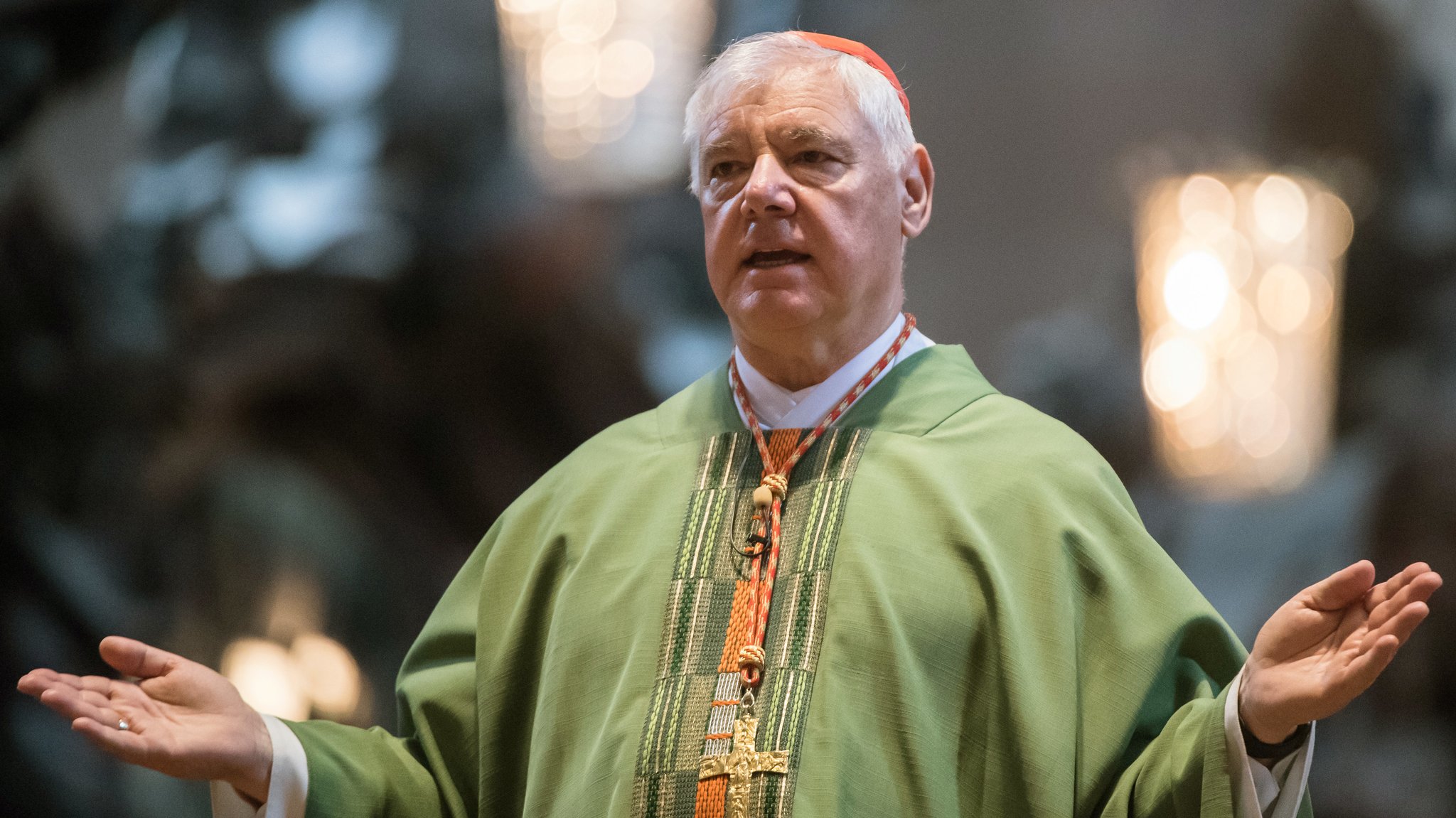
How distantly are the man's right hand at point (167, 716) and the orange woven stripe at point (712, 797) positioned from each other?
0.73m

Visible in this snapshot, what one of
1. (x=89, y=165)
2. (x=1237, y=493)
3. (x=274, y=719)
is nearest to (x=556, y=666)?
(x=274, y=719)

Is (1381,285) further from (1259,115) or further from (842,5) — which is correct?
(842,5)

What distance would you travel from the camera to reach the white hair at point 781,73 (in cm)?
315

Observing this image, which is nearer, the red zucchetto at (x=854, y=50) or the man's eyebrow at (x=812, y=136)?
the man's eyebrow at (x=812, y=136)

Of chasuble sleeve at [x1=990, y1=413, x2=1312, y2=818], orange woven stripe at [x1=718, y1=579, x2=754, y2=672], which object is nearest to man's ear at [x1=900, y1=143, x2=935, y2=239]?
chasuble sleeve at [x1=990, y1=413, x2=1312, y2=818]

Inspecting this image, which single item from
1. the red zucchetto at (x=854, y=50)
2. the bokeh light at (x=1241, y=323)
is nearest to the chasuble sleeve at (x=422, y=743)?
the red zucchetto at (x=854, y=50)

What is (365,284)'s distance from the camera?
287 inches

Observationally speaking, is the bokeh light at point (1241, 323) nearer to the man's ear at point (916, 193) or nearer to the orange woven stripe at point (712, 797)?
the man's ear at point (916, 193)

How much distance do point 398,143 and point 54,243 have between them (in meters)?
1.52

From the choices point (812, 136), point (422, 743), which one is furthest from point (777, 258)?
point (422, 743)

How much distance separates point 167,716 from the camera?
2775 millimetres

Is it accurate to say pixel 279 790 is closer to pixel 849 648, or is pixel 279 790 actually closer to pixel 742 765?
pixel 742 765

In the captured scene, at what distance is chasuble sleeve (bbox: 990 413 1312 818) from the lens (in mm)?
2695

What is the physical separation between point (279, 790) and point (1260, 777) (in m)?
1.58
